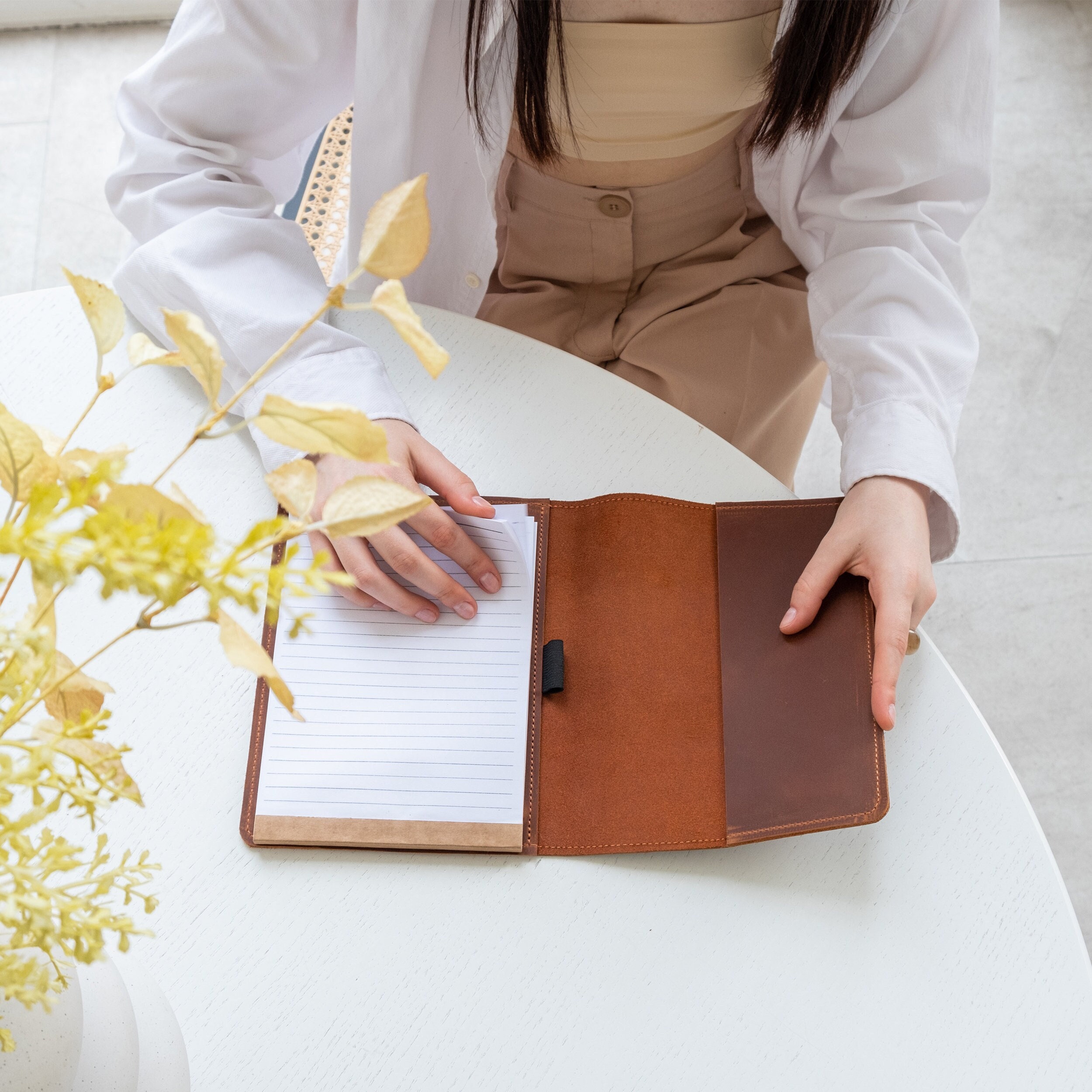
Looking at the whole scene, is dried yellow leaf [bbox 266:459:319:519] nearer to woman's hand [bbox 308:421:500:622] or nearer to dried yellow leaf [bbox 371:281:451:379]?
dried yellow leaf [bbox 371:281:451:379]

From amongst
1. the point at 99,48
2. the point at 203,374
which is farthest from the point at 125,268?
the point at 99,48

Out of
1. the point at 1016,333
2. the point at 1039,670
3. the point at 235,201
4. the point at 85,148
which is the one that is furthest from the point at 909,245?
the point at 85,148

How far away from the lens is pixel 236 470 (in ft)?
2.40

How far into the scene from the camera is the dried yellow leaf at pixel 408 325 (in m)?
0.27

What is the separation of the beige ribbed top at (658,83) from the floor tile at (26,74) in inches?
60.2

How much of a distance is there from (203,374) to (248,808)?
0.38 metres

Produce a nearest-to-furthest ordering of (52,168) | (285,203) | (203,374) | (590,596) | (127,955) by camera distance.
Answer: (203,374) < (127,955) < (590,596) < (285,203) < (52,168)

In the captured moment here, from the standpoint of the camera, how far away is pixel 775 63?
0.75 m

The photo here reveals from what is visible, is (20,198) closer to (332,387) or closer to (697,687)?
(332,387)

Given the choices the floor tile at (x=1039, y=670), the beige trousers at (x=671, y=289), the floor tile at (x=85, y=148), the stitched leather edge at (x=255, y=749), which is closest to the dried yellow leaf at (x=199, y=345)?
the stitched leather edge at (x=255, y=749)

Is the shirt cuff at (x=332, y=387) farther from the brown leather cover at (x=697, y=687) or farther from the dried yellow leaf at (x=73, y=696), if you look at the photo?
the dried yellow leaf at (x=73, y=696)

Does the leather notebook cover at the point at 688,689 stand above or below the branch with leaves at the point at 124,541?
below

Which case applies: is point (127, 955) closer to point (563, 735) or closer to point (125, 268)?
point (563, 735)

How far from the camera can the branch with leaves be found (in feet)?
0.79
